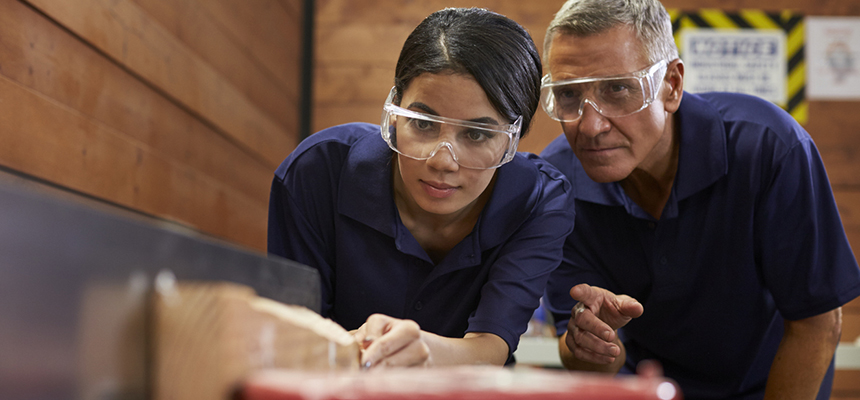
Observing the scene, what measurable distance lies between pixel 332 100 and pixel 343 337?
11.5 feet

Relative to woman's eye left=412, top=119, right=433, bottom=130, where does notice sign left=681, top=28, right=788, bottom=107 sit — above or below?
above

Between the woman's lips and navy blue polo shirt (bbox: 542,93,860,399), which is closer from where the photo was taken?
the woman's lips

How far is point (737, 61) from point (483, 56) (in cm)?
329

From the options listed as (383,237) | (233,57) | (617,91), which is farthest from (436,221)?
(233,57)

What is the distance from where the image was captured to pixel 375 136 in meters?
1.36

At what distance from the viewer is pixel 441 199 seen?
1.21 meters

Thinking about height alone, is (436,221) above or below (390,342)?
above

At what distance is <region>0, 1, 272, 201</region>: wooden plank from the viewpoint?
1.45 metres

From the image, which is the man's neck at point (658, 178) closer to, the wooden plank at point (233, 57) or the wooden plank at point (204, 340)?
the wooden plank at point (204, 340)

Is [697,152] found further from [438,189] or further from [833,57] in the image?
[833,57]

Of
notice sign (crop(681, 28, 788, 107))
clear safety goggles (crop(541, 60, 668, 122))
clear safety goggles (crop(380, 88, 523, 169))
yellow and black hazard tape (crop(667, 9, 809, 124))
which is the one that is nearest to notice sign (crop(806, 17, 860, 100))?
yellow and black hazard tape (crop(667, 9, 809, 124))

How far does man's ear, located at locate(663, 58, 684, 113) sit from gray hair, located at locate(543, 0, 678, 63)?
20 mm

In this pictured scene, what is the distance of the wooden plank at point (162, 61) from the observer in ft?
5.62

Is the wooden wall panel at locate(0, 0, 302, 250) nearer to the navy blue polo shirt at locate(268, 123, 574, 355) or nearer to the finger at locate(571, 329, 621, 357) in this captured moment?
the navy blue polo shirt at locate(268, 123, 574, 355)
